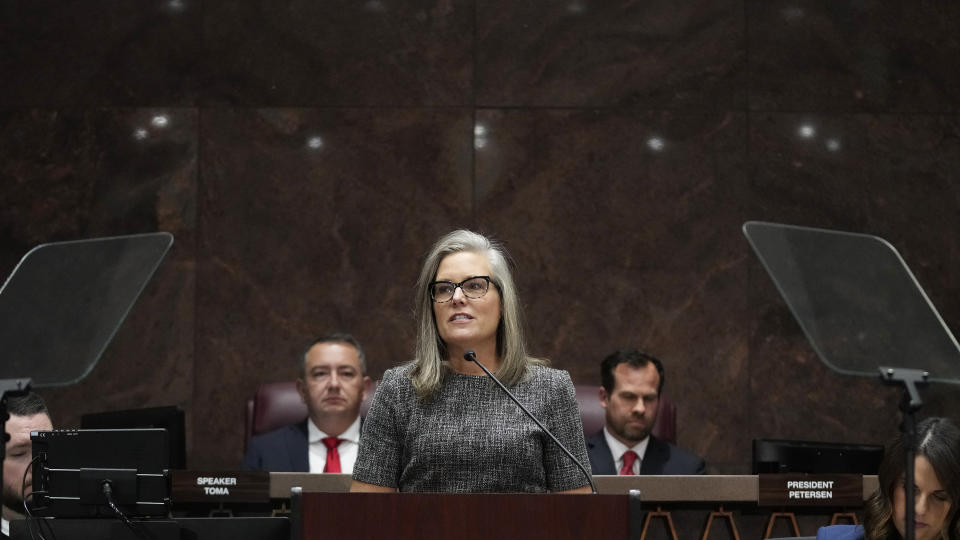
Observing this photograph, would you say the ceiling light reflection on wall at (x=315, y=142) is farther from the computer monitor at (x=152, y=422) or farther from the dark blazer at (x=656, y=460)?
the dark blazer at (x=656, y=460)

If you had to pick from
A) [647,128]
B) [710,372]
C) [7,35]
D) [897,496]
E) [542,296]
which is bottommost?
[897,496]

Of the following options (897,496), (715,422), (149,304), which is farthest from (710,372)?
(897,496)

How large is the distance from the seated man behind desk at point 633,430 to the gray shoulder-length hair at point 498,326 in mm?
2024

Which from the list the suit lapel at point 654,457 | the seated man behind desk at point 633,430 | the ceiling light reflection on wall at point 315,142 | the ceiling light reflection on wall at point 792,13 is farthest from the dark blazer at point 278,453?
the ceiling light reflection on wall at point 792,13

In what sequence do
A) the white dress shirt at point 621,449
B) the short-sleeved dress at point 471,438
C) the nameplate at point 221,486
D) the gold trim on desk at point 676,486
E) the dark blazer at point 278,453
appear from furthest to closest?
the white dress shirt at point 621,449 < the dark blazer at point 278,453 < the nameplate at point 221,486 < the gold trim on desk at point 676,486 < the short-sleeved dress at point 471,438

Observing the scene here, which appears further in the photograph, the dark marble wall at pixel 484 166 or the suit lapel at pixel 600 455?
the dark marble wall at pixel 484 166

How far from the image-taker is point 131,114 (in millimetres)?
5828

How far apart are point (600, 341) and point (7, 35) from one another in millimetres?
3083

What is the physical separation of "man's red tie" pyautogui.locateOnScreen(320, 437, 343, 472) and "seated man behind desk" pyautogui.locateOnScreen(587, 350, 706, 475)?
37.2 inches

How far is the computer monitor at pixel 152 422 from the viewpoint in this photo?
4.12 meters

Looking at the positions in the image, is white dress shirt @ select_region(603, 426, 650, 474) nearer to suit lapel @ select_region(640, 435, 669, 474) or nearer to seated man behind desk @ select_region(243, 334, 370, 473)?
suit lapel @ select_region(640, 435, 669, 474)

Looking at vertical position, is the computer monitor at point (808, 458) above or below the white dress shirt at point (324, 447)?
below

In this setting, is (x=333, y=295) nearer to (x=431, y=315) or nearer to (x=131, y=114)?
(x=131, y=114)

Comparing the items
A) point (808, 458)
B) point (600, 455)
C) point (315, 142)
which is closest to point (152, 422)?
point (600, 455)
